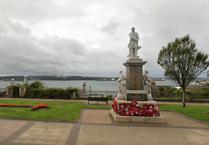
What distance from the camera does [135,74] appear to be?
7.84 meters

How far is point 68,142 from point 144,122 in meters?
4.20

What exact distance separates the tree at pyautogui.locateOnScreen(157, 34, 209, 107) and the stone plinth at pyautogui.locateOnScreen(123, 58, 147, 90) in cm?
538

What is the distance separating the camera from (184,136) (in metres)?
5.05

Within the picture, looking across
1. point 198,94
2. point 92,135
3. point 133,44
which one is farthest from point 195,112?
point 198,94

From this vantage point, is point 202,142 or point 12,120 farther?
point 12,120

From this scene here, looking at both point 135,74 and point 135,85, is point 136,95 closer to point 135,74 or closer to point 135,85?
point 135,85

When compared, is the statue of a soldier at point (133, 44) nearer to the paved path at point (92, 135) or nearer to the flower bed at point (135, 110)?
the flower bed at point (135, 110)

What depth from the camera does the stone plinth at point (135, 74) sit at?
25.4 feet

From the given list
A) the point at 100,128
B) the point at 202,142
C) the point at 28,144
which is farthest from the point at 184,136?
the point at 28,144

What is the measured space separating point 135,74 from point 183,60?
6.26 m

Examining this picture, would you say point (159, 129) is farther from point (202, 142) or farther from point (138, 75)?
point (138, 75)

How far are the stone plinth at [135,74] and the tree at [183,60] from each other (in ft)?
17.6

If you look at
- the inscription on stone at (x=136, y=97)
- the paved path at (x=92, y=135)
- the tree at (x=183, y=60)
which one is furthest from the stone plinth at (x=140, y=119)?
the tree at (x=183, y=60)

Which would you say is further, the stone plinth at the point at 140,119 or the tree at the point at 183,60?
the tree at the point at 183,60
